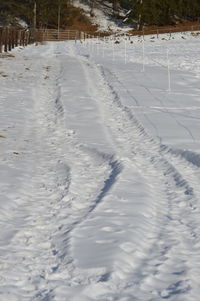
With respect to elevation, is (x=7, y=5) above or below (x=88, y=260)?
above

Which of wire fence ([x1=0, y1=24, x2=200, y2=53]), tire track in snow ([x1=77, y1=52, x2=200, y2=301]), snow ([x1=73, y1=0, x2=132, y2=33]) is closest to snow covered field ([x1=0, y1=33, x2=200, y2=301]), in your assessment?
tire track in snow ([x1=77, y1=52, x2=200, y2=301])

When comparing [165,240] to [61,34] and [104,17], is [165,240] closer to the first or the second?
[61,34]

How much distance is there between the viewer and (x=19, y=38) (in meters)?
34.3

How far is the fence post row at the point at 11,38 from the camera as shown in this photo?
27.1m

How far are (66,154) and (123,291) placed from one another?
446 cm

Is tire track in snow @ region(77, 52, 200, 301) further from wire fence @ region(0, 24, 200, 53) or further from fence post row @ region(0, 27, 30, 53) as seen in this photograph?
wire fence @ region(0, 24, 200, 53)

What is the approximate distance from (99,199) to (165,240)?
4.46 ft

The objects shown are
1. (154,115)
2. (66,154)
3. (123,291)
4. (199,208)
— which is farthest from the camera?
(154,115)

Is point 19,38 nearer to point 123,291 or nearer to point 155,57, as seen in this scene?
point 155,57

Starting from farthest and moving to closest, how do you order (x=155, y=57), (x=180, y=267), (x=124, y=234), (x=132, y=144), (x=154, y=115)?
1. (x=155, y=57)
2. (x=154, y=115)
3. (x=132, y=144)
4. (x=124, y=234)
5. (x=180, y=267)

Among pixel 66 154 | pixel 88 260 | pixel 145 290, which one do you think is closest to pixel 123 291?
pixel 145 290

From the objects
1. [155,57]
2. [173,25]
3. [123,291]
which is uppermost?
[173,25]

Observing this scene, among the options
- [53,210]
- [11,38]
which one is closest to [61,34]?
[11,38]

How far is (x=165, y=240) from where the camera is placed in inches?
187
